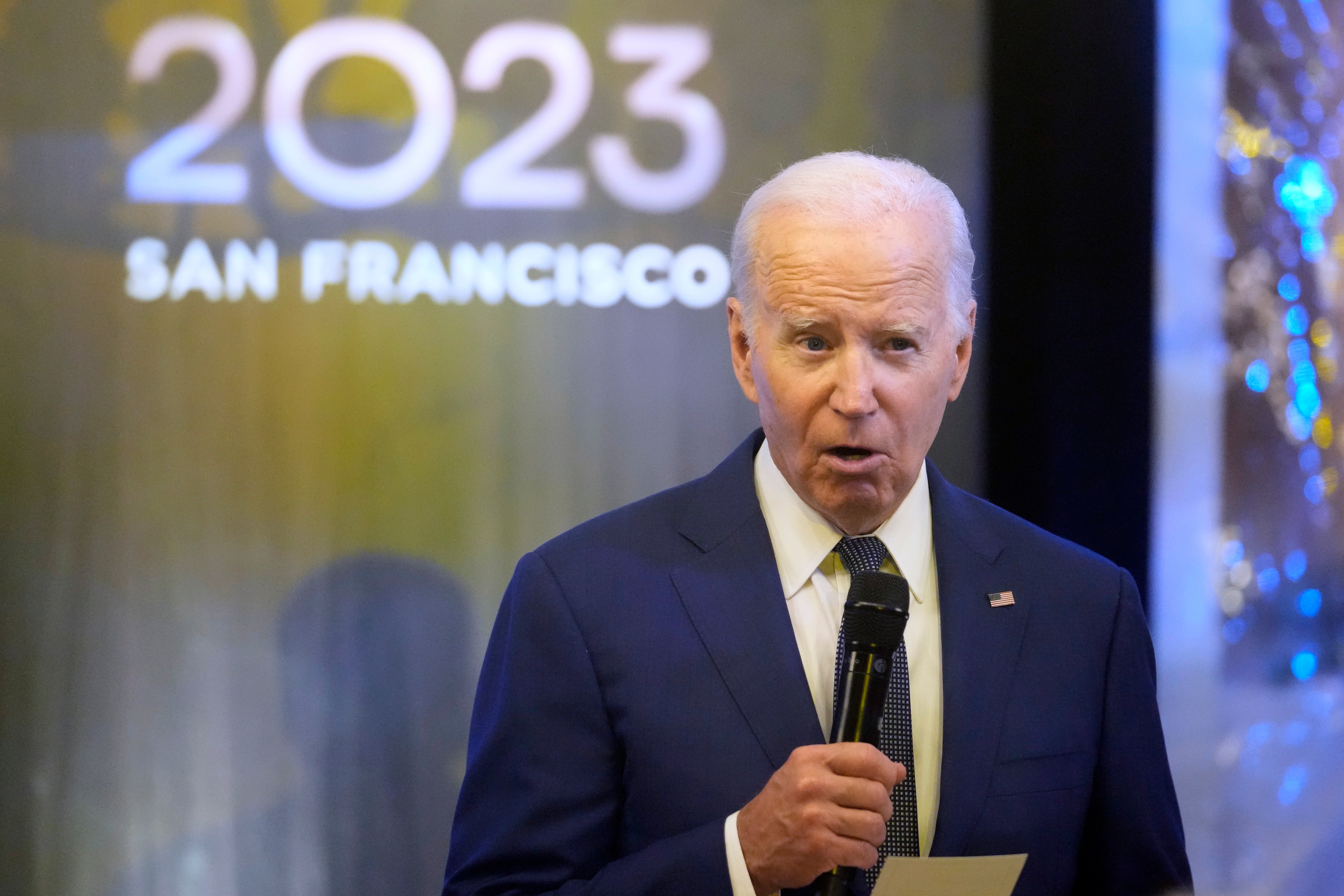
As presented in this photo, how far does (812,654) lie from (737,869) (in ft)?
1.04

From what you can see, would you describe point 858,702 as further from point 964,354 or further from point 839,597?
point 964,354

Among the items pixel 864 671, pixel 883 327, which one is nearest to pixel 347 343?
pixel 883 327

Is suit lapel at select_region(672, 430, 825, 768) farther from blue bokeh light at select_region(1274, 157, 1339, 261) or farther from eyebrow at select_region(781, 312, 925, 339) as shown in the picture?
blue bokeh light at select_region(1274, 157, 1339, 261)

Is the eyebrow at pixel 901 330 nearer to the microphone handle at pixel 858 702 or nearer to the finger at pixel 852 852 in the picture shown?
the microphone handle at pixel 858 702

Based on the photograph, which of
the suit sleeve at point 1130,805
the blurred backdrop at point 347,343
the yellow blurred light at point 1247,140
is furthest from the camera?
the blurred backdrop at point 347,343

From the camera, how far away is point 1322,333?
11.1 ft

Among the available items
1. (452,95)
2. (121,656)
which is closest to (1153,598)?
(452,95)

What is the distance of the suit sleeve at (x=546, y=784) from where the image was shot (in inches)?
60.5

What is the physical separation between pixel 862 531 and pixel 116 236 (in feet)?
9.20

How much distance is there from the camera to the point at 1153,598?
3277mm

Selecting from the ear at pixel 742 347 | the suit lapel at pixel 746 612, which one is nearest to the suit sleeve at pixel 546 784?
the suit lapel at pixel 746 612

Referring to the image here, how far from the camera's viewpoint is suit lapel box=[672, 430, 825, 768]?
5.09 feet

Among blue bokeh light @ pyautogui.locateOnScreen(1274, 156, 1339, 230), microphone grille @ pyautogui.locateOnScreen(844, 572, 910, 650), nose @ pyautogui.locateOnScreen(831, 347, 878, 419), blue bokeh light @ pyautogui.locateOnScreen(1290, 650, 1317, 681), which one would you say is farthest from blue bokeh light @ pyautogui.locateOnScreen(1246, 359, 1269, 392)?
microphone grille @ pyautogui.locateOnScreen(844, 572, 910, 650)

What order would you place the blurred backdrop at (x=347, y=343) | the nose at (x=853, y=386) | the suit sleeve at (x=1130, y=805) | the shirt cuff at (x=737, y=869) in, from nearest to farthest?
the shirt cuff at (x=737, y=869)
the nose at (x=853, y=386)
the suit sleeve at (x=1130, y=805)
the blurred backdrop at (x=347, y=343)
